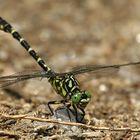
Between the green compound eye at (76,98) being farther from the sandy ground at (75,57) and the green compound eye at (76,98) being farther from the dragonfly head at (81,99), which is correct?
the sandy ground at (75,57)

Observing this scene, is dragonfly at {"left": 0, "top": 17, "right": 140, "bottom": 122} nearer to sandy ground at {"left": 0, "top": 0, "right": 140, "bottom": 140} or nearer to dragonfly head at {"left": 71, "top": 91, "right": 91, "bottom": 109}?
dragonfly head at {"left": 71, "top": 91, "right": 91, "bottom": 109}

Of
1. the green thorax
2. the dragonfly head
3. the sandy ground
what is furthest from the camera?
the green thorax

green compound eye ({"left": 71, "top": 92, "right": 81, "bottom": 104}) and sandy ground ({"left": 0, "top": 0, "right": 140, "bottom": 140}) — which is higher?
sandy ground ({"left": 0, "top": 0, "right": 140, "bottom": 140})

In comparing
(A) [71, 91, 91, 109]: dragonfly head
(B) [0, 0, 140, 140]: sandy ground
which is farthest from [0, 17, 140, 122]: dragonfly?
(B) [0, 0, 140, 140]: sandy ground

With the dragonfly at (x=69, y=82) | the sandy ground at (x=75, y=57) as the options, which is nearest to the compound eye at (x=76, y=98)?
the dragonfly at (x=69, y=82)

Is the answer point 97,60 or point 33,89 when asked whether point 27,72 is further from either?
point 97,60

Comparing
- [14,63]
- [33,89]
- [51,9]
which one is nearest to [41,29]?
[51,9]

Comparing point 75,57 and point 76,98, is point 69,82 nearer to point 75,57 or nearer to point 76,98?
point 76,98
